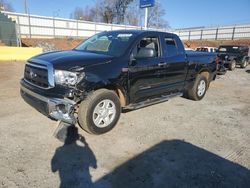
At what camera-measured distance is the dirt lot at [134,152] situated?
9.59ft

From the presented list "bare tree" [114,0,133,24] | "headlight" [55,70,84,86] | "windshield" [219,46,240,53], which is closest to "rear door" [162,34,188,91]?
"headlight" [55,70,84,86]

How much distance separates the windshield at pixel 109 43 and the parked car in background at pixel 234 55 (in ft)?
38.6

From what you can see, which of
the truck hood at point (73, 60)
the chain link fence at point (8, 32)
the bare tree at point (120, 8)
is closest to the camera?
the truck hood at point (73, 60)

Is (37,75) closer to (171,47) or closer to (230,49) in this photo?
(171,47)

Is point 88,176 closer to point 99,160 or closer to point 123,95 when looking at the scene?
point 99,160

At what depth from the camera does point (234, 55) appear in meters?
15.5

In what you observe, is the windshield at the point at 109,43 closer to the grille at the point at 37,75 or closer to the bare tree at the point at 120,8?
the grille at the point at 37,75

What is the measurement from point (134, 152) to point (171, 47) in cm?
309

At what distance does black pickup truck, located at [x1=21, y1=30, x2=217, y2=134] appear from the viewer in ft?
12.3

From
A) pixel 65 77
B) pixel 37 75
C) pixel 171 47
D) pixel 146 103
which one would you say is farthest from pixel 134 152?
pixel 171 47

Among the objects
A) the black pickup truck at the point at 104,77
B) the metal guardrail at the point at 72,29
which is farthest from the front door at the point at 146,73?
the metal guardrail at the point at 72,29

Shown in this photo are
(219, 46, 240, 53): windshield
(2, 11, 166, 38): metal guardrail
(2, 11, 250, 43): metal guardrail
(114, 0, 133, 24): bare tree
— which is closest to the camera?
(219, 46, 240, 53): windshield

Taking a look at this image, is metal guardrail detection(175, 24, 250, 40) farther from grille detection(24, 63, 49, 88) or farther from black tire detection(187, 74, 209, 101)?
grille detection(24, 63, 49, 88)

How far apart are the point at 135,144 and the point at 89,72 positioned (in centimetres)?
146
